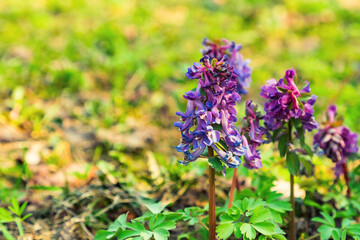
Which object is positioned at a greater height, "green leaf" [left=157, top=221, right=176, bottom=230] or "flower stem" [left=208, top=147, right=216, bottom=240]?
"flower stem" [left=208, top=147, right=216, bottom=240]

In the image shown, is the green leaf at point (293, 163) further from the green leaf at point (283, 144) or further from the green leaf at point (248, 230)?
the green leaf at point (248, 230)

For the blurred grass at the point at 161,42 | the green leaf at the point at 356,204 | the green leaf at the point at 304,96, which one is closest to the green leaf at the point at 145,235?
the green leaf at the point at 304,96

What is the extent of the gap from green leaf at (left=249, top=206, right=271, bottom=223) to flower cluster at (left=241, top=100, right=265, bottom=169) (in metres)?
0.28

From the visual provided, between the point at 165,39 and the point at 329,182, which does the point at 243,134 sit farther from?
the point at 165,39

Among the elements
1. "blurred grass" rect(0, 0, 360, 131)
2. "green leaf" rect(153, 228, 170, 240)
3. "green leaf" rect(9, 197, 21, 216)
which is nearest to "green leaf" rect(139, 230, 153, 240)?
"green leaf" rect(153, 228, 170, 240)

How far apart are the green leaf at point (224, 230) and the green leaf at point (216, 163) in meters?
0.36

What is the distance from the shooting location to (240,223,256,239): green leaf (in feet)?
6.75

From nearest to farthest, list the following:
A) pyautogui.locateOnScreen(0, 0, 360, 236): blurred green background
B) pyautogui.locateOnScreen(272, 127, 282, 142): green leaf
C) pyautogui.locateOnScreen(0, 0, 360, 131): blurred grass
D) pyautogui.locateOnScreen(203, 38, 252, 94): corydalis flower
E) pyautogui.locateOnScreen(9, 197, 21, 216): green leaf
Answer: pyautogui.locateOnScreen(272, 127, 282, 142): green leaf < pyautogui.locateOnScreen(9, 197, 21, 216): green leaf < pyautogui.locateOnScreen(203, 38, 252, 94): corydalis flower < pyautogui.locateOnScreen(0, 0, 360, 236): blurred green background < pyautogui.locateOnScreen(0, 0, 360, 131): blurred grass

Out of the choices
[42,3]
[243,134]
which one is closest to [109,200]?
[243,134]

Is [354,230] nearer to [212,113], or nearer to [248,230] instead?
[248,230]

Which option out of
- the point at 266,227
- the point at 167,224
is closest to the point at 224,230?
the point at 266,227

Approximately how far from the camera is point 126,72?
17.3 feet

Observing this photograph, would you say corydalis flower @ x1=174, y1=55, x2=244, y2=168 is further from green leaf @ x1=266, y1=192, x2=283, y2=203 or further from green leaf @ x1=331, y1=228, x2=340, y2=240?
green leaf @ x1=331, y1=228, x2=340, y2=240

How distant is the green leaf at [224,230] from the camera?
6.91ft
